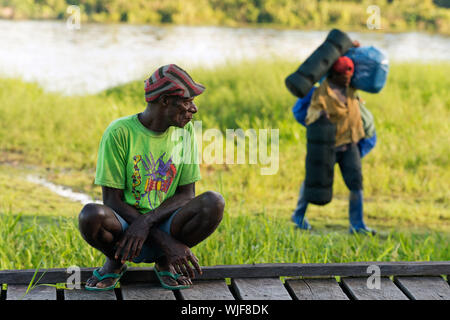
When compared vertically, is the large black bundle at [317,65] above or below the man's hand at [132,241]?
above

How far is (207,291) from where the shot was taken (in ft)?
11.5

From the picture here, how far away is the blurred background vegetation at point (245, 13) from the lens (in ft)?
92.0

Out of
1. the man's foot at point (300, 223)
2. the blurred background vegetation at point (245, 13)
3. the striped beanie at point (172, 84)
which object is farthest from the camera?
the blurred background vegetation at point (245, 13)

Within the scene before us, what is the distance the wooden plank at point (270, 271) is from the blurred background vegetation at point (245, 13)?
82.1 feet

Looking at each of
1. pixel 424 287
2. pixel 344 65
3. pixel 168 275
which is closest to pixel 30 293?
pixel 168 275

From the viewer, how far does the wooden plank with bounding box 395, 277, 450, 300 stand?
3.56 meters

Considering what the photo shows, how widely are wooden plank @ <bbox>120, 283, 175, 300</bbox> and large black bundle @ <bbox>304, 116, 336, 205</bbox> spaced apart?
6.64 ft

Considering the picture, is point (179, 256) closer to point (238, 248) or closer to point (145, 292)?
point (145, 292)

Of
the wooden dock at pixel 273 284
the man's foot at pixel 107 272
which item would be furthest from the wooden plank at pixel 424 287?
the man's foot at pixel 107 272

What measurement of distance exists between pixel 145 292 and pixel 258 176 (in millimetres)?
3664

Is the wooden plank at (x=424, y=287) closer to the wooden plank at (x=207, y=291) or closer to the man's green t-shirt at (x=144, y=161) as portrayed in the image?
the wooden plank at (x=207, y=291)
